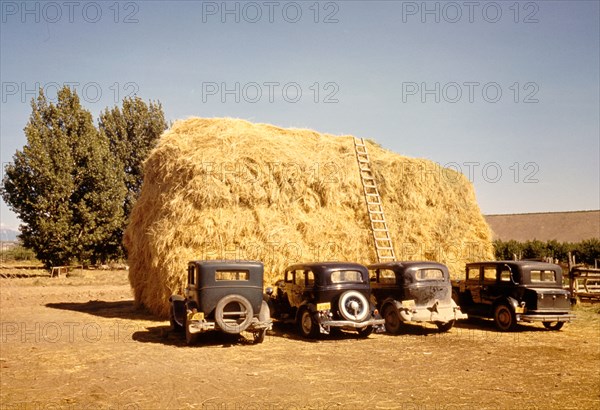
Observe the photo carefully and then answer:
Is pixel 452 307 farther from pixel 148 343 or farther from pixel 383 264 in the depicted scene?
pixel 148 343

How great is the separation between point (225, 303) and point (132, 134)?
38.3m

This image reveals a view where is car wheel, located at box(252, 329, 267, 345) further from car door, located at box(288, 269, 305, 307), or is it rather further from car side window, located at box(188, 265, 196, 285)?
car side window, located at box(188, 265, 196, 285)

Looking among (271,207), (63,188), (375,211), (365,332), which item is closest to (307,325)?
(365,332)

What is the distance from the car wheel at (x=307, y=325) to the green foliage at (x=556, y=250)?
2698cm

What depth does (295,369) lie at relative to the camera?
28.2 ft

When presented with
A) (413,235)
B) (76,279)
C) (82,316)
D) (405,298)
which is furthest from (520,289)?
(76,279)

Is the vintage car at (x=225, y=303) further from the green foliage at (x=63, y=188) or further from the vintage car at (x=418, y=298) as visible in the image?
the green foliage at (x=63, y=188)

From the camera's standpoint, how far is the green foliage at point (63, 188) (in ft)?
108

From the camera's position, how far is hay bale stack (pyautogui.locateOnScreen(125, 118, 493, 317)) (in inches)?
579

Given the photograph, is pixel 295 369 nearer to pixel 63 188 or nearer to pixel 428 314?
pixel 428 314

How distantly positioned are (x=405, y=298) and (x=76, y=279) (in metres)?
25.9

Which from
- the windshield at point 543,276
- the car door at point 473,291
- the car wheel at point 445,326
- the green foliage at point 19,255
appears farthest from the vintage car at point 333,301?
the green foliage at point 19,255

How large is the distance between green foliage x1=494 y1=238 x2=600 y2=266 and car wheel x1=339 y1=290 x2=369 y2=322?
26672mm

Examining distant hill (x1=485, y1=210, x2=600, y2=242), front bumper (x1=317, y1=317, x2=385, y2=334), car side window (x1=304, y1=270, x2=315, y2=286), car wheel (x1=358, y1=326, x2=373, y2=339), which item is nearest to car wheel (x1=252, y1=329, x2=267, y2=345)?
front bumper (x1=317, y1=317, x2=385, y2=334)
